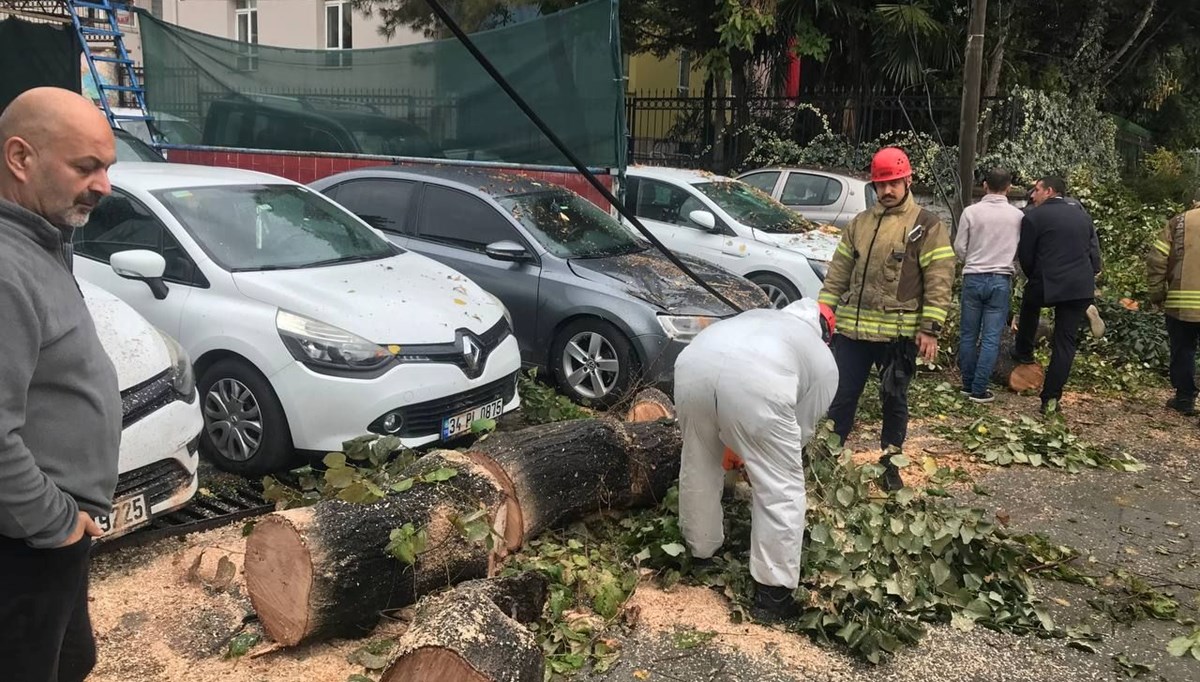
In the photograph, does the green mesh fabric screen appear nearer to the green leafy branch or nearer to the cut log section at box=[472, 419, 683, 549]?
the green leafy branch

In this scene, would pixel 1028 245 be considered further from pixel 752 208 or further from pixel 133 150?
pixel 133 150

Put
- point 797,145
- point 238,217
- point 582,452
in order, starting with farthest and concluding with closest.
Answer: point 797,145 → point 238,217 → point 582,452

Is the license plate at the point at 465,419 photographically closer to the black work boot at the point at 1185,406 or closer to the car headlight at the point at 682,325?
the car headlight at the point at 682,325

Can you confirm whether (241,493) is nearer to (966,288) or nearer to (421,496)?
(421,496)

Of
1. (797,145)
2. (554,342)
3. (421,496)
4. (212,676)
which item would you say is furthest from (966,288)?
(797,145)

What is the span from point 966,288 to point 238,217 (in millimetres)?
5254

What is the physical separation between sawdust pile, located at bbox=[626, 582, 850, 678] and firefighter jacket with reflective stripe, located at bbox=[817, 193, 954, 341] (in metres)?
1.92

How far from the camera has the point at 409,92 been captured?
381 inches

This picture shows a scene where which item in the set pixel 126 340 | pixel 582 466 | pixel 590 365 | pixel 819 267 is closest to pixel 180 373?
pixel 126 340

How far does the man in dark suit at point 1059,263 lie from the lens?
6.62 m

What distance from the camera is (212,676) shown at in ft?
10.3

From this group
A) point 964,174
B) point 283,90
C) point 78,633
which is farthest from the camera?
point 283,90

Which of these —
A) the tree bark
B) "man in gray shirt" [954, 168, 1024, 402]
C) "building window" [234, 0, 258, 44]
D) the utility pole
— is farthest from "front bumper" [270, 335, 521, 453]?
"building window" [234, 0, 258, 44]

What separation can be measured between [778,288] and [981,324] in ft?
6.71
